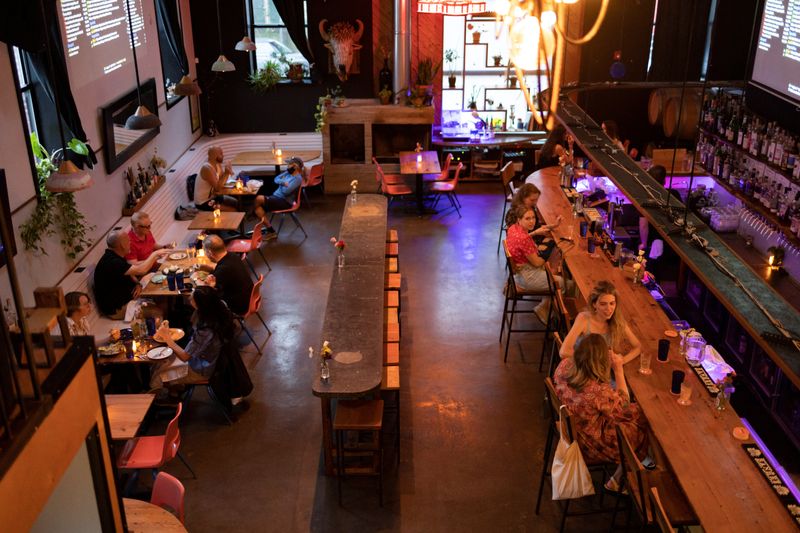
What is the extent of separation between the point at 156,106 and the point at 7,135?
4104 millimetres

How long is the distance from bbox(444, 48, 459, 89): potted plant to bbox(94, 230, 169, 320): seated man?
671cm

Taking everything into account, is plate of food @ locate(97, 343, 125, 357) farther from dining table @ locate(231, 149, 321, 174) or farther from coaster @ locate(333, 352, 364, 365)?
dining table @ locate(231, 149, 321, 174)

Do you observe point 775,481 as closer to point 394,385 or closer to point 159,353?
point 394,385

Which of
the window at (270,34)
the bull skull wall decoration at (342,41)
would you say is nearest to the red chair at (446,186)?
the bull skull wall decoration at (342,41)

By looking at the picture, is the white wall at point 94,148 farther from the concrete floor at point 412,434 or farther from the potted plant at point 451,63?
the potted plant at point 451,63

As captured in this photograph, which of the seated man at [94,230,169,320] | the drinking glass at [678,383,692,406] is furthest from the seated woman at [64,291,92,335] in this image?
the drinking glass at [678,383,692,406]

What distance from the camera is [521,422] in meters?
6.44

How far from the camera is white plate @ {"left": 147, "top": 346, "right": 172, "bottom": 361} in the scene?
619cm

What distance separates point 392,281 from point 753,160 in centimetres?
420

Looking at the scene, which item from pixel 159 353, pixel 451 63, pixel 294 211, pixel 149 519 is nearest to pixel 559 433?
pixel 149 519

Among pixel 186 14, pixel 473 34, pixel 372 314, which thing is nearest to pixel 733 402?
pixel 372 314

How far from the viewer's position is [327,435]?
570 centimetres

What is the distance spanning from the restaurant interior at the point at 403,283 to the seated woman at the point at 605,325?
23 mm

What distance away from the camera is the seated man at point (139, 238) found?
806cm
